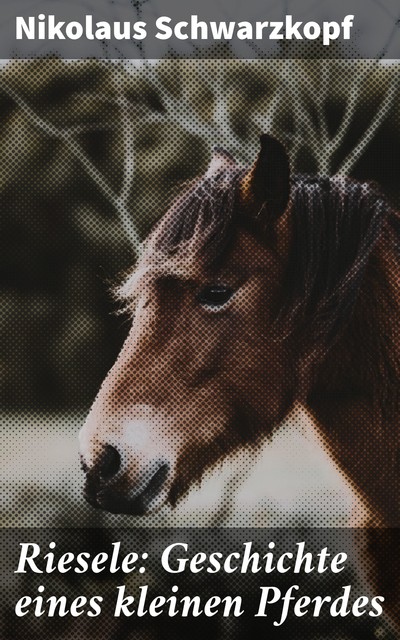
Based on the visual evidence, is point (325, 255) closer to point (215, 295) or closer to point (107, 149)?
point (215, 295)

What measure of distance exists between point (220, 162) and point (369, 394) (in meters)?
0.62

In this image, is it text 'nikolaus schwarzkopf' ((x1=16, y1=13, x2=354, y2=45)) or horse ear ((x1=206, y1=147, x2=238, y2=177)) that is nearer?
horse ear ((x1=206, y1=147, x2=238, y2=177))

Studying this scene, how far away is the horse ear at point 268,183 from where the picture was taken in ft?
4.85

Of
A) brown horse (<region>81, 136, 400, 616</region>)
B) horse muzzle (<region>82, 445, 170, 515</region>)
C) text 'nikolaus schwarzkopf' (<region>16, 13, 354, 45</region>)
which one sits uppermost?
text 'nikolaus schwarzkopf' (<region>16, 13, 354, 45</region>)

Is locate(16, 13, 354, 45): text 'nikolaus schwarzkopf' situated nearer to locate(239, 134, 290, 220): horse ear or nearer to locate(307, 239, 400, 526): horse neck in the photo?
locate(239, 134, 290, 220): horse ear

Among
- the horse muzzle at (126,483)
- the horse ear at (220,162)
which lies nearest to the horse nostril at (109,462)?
the horse muzzle at (126,483)

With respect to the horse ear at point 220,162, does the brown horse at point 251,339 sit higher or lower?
lower

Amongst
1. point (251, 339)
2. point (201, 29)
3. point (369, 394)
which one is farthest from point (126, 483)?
point (201, 29)

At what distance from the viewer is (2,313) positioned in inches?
70.7

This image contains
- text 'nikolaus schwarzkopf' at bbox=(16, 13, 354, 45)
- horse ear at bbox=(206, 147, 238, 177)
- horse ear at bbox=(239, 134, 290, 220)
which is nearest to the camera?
horse ear at bbox=(239, 134, 290, 220)

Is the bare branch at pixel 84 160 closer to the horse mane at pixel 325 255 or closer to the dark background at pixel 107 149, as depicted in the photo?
the dark background at pixel 107 149

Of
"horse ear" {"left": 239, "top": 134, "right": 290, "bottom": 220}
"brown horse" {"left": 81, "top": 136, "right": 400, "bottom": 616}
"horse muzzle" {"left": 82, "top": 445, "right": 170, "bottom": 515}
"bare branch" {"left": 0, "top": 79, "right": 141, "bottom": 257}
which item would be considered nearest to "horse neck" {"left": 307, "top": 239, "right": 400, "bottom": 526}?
"brown horse" {"left": 81, "top": 136, "right": 400, "bottom": 616}

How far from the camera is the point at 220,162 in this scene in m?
1.70

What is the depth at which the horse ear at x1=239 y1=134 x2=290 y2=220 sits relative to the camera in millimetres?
1478
